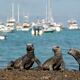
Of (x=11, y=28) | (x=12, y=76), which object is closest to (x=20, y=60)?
(x=12, y=76)

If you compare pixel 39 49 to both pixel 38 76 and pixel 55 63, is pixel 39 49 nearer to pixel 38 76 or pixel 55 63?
pixel 55 63

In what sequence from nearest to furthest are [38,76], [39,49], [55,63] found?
[38,76]
[55,63]
[39,49]

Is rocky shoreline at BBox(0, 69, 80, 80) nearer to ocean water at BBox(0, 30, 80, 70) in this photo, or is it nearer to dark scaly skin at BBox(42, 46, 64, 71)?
dark scaly skin at BBox(42, 46, 64, 71)

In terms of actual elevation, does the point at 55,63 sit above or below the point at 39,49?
above

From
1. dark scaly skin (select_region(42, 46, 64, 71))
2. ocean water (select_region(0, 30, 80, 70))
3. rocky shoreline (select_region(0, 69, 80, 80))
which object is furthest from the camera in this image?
ocean water (select_region(0, 30, 80, 70))

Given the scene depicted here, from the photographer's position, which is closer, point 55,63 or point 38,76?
point 38,76

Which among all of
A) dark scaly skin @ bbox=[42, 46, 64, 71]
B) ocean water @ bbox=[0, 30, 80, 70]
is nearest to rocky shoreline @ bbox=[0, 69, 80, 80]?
dark scaly skin @ bbox=[42, 46, 64, 71]

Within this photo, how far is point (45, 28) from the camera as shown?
480 ft

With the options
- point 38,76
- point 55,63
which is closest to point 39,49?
point 55,63

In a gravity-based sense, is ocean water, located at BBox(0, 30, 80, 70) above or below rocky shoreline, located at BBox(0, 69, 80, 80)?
below

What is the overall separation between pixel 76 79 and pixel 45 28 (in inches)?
5017

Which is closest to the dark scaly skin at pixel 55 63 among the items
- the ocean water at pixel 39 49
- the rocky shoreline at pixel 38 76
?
the rocky shoreline at pixel 38 76

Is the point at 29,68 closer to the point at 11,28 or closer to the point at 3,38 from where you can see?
the point at 3,38

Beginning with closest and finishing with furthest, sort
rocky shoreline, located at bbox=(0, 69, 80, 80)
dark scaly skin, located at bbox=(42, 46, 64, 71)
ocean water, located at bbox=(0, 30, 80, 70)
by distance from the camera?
rocky shoreline, located at bbox=(0, 69, 80, 80), dark scaly skin, located at bbox=(42, 46, 64, 71), ocean water, located at bbox=(0, 30, 80, 70)
